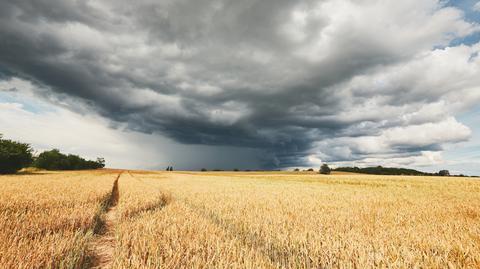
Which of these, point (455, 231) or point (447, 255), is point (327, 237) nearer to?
point (447, 255)

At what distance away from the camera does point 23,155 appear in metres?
50.8

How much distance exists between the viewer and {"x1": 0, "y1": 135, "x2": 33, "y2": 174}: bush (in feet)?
156

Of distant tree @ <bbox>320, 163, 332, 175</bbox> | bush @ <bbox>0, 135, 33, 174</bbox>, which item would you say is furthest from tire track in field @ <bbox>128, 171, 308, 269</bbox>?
distant tree @ <bbox>320, 163, 332, 175</bbox>

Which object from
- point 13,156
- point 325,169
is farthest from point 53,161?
point 325,169

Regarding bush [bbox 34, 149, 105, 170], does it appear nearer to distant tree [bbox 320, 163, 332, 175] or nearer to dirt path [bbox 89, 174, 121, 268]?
distant tree [bbox 320, 163, 332, 175]

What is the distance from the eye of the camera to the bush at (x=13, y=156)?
47.4m

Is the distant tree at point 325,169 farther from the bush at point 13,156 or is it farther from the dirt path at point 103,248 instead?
the dirt path at point 103,248

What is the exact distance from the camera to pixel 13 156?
1928 inches

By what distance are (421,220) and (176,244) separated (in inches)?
277

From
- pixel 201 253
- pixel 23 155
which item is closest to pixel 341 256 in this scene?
pixel 201 253

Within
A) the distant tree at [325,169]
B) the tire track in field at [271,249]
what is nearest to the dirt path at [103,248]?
the tire track in field at [271,249]

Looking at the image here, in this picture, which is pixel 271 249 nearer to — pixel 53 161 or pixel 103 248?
pixel 103 248

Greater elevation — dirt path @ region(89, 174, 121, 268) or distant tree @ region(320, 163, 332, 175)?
distant tree @ region(320, 163, 332, 175)

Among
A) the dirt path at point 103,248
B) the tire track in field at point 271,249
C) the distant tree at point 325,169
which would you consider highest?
the distant tree at point 325,169
